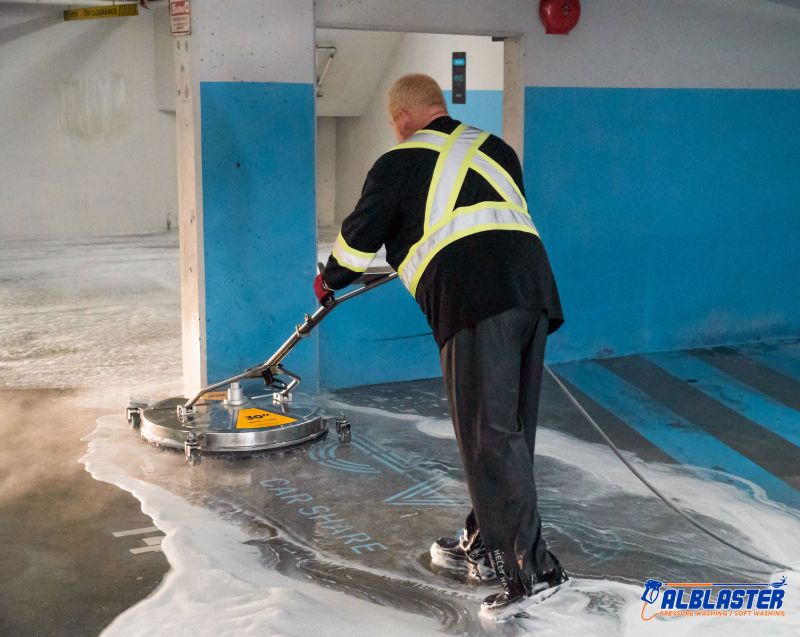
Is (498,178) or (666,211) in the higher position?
(498,178)

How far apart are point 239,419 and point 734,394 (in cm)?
250

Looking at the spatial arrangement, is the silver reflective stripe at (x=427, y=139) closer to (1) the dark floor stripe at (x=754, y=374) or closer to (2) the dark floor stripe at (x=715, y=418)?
(2) the dark floor stripe at (x=715, y=418)

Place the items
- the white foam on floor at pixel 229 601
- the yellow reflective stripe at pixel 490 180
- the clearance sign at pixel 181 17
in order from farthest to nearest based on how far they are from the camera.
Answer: the clearance sign at pixel 181 17, the yellow reflective stripe at pixel 490 180, the white foam on floor at pixel 229 601

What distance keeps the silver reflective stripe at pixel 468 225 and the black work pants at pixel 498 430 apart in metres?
0.24

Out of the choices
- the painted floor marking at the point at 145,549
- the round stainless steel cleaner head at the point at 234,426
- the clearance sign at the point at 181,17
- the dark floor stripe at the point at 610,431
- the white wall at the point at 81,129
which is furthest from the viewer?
the white wall at the point at 81,129

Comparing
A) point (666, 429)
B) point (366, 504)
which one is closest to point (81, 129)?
point (666, 429)

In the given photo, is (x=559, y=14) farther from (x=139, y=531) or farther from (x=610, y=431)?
(x=139, y=531)

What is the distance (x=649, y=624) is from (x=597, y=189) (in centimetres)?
327

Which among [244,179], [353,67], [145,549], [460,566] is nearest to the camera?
[460,566]

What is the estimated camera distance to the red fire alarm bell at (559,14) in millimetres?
5312

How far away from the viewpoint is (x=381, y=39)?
855 centimetres

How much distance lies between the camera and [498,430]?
9.58ft

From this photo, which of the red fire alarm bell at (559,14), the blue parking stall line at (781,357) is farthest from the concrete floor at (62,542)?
the blue parking stall line at (781,357)

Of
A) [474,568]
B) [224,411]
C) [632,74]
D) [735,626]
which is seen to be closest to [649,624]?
[735,626]
